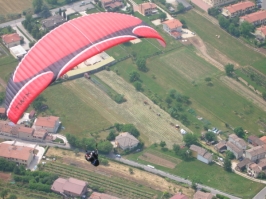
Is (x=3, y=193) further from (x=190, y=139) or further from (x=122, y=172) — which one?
(x=190, y=139)

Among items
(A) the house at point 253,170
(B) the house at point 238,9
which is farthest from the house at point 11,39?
(A) the house at point 253,170

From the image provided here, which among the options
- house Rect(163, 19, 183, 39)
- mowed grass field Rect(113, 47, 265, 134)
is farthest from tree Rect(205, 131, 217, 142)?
house Rect(163, 19, 183, 39)

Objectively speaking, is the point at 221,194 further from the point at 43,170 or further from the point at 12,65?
the point at 12,65

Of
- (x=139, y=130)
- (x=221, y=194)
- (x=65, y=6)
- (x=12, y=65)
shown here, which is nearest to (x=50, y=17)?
(x=65, y=6)

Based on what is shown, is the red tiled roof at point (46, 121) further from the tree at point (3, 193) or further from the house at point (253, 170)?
the house at point (253, 170)

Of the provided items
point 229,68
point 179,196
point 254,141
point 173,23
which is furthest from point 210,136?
point 173,23

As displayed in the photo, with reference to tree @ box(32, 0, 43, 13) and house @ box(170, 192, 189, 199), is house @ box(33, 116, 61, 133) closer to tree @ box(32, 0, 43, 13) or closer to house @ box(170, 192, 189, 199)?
house @ box(170, 192, 189, 199)
